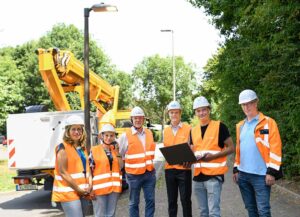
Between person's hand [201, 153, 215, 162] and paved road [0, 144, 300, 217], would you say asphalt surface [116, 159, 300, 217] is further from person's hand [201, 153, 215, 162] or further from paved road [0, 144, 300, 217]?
person's hand [201, 153, 215, 162]

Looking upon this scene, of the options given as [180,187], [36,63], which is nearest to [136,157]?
[180,187]

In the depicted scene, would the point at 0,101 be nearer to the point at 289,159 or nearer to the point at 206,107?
the point at 289,159

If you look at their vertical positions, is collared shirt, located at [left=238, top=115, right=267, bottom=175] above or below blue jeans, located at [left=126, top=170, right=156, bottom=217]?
above

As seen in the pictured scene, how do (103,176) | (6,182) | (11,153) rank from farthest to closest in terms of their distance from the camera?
(6,182)
(11,153)
(103,176)

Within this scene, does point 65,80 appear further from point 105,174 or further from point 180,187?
point 105,174

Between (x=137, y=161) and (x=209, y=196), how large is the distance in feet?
4.22

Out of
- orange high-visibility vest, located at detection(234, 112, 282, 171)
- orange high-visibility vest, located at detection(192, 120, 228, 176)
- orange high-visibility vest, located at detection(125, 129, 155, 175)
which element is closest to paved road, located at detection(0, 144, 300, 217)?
orange high-visibility vest, located at detection(125, 129, 155, 175)

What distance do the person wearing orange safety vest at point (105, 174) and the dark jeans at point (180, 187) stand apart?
1.04 m

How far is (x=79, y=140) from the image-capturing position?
5008 millimetres

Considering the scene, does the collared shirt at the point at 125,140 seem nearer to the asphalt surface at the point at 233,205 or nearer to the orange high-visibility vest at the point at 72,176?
the orange high-visibility vest at the point at 72,176

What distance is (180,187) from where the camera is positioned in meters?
6.34

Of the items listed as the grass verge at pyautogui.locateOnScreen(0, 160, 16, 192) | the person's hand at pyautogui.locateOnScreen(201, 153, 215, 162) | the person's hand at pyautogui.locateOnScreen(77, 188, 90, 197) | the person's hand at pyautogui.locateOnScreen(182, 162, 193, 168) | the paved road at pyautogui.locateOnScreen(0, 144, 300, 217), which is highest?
the person's hand at pyautogui.locateOnScreen(201, 153, 215, 162)

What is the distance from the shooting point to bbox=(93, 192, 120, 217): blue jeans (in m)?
5.48

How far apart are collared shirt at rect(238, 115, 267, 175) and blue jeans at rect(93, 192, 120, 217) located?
166cm
